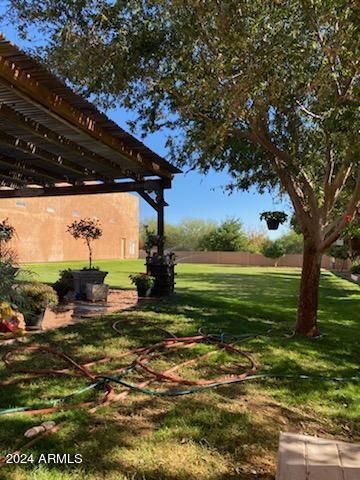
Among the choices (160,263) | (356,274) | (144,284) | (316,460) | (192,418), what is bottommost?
(192,418)

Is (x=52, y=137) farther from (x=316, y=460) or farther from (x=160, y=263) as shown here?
(x=316, y=460)

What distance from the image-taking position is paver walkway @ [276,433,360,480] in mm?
2119

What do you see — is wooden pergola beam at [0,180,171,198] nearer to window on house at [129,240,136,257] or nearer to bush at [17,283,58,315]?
bush at [17,283,58,315]

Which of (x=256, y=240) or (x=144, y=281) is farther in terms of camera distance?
(x=256, y=240)

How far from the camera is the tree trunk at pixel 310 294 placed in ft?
21.1

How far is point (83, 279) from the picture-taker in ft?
30.0

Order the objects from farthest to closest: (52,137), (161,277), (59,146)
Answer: (161,277), (59,146), (52,137)

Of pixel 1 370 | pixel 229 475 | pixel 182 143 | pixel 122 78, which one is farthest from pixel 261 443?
pixel 182 143

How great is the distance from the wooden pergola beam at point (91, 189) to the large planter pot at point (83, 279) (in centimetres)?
216

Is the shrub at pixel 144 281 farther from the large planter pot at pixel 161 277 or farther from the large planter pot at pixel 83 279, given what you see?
the large planter pot at pixel 83 279

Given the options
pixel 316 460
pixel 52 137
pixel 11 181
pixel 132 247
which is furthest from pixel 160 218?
pixel 132 247

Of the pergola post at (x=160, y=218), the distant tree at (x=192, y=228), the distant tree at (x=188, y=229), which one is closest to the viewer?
the pergola post at (x=160, y=218)

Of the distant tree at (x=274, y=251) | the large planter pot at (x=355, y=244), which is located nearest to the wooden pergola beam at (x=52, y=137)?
the large planter pot at (x=355, y=244)

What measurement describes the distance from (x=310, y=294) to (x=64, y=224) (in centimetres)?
2175
